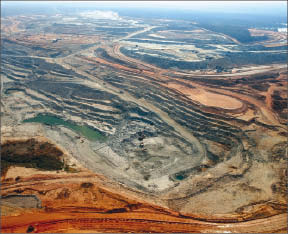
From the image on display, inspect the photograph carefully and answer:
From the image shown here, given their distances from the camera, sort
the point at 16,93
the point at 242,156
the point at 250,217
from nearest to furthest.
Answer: the point at 250,217, the point at 242,156, the point at 16,93

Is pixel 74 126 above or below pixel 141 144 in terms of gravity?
above

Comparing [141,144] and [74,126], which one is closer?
[141,144]

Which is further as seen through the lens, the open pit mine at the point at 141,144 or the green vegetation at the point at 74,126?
the green vegetation at the point at 74,126

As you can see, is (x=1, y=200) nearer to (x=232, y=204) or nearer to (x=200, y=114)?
(x=232, y=204)

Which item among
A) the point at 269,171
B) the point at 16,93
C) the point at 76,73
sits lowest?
the point at 269,171

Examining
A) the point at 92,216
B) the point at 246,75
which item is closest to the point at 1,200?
the point at 92,216
